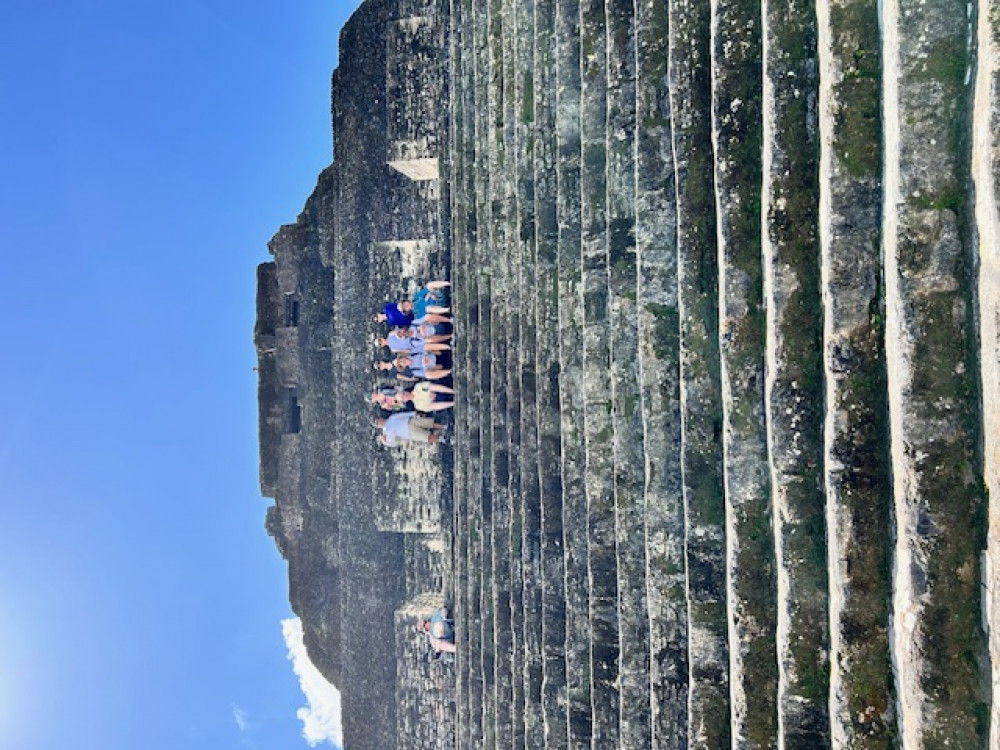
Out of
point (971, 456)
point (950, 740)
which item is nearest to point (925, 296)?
point (971, 456)

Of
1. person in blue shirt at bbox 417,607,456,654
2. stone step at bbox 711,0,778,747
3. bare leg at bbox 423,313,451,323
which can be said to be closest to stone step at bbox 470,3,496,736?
bare leg at bbox 423,313,451,323

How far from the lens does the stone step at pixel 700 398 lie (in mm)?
4676

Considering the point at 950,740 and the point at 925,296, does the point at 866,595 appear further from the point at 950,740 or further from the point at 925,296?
the point at 925,296

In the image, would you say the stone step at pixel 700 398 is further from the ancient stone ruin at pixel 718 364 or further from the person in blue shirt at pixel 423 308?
the person in blue shirt at pixel 423 308

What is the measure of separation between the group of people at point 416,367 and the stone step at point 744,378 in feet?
16.0

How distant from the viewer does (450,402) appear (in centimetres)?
948

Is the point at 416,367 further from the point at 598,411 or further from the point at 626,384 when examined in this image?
the point at 626,384

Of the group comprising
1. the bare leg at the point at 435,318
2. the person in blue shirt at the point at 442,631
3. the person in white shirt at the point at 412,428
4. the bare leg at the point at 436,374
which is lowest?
the person in blue shirt at the point at 442,631

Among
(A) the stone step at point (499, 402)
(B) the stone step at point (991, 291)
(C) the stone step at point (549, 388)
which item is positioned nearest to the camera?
(B) the stone step at point (991, 291)

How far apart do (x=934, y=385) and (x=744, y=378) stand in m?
1.16

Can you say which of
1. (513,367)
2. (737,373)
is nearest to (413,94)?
(513,367)

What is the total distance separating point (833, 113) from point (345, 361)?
7.92 metres

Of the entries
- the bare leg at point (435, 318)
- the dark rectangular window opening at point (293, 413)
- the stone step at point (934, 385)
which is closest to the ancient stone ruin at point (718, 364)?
the stone step at point (934, 385)

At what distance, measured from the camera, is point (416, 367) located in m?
9.42
